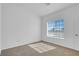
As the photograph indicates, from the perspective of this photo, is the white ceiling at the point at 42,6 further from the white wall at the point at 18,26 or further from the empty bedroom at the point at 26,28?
the white wall at the point at 18,26

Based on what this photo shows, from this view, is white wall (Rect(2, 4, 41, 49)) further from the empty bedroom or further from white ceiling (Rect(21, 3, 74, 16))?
white ceiling (Rect(21, 3, 74, 16))

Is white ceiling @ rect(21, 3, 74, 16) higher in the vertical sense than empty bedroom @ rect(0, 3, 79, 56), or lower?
higher

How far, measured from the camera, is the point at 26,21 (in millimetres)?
1374

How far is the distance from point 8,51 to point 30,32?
1.85ft

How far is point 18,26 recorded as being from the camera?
4.11 ft

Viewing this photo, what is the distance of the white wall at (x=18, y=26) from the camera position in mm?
1126

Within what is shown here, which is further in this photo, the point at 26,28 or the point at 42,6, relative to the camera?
the point at 26,28

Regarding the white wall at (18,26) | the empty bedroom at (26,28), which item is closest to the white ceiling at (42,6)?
the empty bedroom at (26,28)

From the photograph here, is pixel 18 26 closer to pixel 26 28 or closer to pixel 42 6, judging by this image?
pixel 26 28

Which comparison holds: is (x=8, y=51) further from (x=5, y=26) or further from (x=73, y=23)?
(x=73, y=23)

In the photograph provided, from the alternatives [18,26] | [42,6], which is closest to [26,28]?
[18,26]

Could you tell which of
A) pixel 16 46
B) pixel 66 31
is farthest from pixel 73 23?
pixel 16 46

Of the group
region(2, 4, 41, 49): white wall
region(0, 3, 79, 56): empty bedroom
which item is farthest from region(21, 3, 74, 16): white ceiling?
region(2, 4, 41, 49): white wall

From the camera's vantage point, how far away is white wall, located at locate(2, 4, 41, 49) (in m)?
1.13
